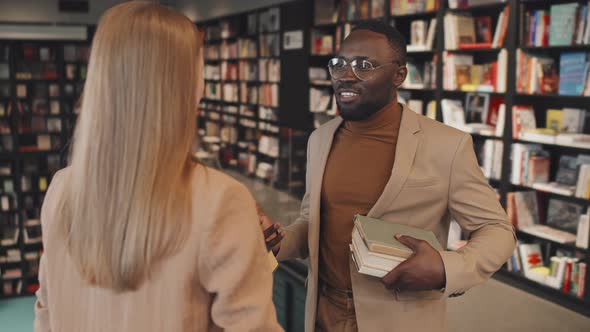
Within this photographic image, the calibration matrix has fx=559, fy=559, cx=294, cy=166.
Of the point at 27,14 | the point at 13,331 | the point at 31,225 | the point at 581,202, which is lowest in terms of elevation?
the point at 13,331

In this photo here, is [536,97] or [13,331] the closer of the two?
[536,97]

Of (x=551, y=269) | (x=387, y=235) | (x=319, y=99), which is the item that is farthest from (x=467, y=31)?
(x=387, y=235)

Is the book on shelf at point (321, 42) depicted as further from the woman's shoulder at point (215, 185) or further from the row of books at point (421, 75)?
the woman's shoulder at point (215, 185)

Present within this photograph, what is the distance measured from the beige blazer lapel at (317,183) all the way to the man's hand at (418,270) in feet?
1.04

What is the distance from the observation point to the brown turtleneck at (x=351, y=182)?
63.0 inches

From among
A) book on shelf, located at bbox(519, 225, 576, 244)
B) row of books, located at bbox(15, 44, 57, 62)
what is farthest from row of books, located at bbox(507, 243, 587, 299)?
row of books, located at bbox(15, 44, 57, 62)

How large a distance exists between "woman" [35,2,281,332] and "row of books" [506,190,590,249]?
138 inches

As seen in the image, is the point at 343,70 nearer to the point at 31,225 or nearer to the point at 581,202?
the point at 581,202

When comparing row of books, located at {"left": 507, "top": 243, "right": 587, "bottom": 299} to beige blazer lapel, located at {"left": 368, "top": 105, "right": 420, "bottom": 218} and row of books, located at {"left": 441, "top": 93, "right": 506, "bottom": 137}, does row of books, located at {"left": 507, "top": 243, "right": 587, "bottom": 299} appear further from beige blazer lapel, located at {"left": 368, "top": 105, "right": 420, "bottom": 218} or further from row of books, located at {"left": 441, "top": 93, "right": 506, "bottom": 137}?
beige blazer lapel, located at {"left": 368, "top": 105, "right": 420, "bottom": 218}

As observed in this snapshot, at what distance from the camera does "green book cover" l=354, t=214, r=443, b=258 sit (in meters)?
1.32

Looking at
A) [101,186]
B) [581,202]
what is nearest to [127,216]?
[101,186]

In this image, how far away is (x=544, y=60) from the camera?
415cm

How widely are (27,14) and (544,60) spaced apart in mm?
9532

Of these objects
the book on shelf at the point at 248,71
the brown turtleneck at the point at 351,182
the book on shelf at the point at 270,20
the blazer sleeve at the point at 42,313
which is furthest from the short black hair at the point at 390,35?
the book on shelf at the point at 248,71
